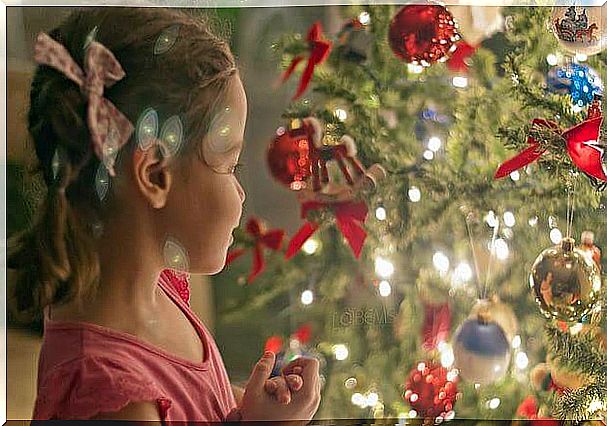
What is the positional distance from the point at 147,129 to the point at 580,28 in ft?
3.08

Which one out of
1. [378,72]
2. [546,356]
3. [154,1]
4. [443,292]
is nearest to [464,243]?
[443,292]

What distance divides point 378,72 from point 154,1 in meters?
0.50

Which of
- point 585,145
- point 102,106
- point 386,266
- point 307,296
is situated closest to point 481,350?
point 386,266

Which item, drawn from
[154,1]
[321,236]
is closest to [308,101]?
[321,236]

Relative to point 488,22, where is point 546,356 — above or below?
below

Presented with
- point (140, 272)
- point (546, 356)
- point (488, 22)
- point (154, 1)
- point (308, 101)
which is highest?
point (154, 1)

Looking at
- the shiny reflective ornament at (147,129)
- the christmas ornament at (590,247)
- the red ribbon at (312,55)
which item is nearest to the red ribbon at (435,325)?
the christmas ornament at (590,247)

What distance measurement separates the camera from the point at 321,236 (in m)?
1.60

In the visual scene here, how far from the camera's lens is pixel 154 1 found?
160cm

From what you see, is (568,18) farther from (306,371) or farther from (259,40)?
(306,371)

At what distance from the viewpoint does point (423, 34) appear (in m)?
1.59

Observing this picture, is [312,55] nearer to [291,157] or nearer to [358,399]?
[291,157]

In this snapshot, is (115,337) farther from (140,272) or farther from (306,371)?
(306,371)

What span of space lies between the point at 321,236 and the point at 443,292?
29 cm
